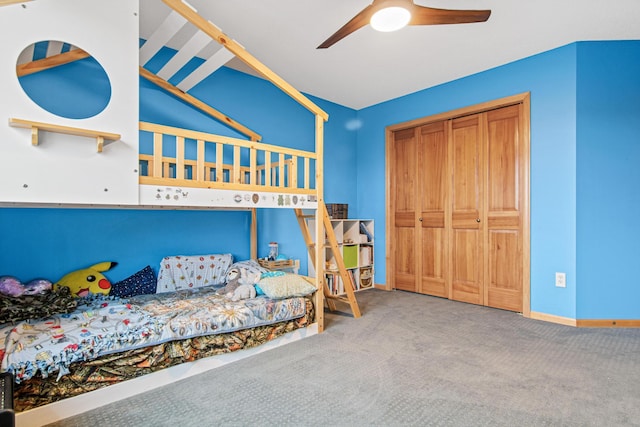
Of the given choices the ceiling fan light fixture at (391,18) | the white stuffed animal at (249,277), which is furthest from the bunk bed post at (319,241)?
the ceiling fan light fixture at (391,18)

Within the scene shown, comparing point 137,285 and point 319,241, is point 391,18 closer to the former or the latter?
point 319,241

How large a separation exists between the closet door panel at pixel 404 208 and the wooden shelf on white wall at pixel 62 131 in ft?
10.6

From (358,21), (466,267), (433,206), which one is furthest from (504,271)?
(358,21)

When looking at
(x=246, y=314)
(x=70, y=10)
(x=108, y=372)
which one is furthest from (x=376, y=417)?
(x=70, y=10)

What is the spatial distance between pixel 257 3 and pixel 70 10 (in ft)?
3.81

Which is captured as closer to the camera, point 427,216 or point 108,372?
point 108,372

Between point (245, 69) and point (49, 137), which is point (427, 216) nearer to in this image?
point (245, 69)

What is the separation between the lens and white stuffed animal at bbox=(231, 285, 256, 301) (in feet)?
7.76

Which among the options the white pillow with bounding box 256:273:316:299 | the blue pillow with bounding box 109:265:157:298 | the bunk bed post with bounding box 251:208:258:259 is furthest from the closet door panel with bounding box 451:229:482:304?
the blue pillow with bounding box 109:265:157:298

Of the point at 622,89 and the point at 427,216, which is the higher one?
the point at 622,89

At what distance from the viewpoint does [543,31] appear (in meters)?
2.65

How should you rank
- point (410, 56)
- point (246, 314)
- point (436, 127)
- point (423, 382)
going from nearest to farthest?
point (423, 382)
point (246, 314)
point (410, 56)
point (436, 127)

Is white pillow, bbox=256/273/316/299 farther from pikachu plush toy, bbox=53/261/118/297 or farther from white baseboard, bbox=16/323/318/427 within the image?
pikachu plush toy, bbox=53/261/118/297

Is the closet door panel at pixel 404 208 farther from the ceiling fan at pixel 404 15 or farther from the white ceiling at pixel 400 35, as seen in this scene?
the ceiling fan at pixel 404 15
